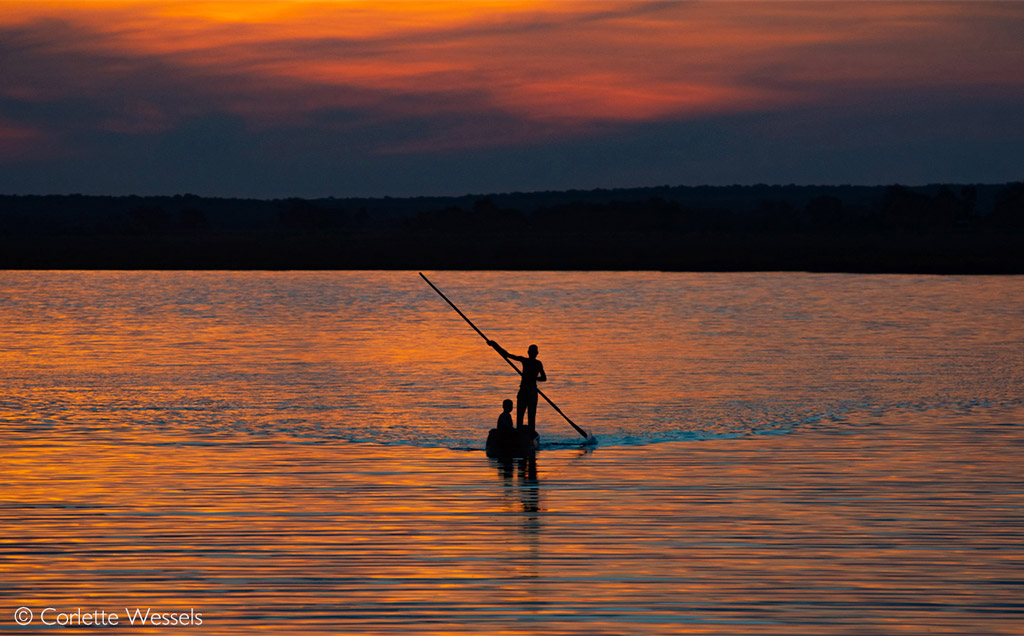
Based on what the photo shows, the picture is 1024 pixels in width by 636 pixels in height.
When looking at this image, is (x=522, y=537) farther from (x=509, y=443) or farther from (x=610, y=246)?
(x=610, y=246)

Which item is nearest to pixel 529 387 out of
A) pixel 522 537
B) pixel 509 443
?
pixel 509 443

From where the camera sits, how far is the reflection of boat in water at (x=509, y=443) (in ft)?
62.7

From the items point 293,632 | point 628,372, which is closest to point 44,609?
point 293,632

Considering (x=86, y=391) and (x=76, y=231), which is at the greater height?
(x=76, y=231)

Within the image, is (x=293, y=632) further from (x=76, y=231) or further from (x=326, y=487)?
(x=76, y=231)

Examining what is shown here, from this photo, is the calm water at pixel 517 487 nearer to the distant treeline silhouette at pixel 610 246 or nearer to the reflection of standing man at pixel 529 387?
the reflection of standing man at pixel 529 387

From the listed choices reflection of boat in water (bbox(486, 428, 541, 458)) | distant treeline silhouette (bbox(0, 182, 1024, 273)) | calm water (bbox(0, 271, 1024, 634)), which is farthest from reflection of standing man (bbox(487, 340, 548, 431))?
distant treeline silhouette (bbox(0, 182, 1024, 273))

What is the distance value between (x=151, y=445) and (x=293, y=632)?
10135 mm

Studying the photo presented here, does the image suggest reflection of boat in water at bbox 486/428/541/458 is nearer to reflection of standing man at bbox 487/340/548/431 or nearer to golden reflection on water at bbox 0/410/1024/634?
golden reflection on water at bbox 0/410/1024/634

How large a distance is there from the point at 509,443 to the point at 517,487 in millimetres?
2381

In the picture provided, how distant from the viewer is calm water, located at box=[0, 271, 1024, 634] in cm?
1108

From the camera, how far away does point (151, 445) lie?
1972cm

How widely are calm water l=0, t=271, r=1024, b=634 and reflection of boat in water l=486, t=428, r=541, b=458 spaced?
0.30m

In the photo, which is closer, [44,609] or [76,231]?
[44,609]
